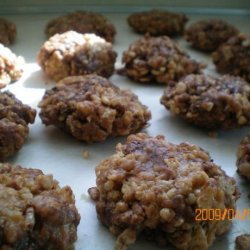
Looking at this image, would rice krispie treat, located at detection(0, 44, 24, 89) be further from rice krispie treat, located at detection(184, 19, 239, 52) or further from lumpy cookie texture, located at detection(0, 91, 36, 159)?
rice krispie treat, located at detection(184, 19, 239, 52)

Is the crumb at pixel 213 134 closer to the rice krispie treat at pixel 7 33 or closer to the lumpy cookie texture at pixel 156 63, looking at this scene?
the lumpy cookie texture at pixel 156 63

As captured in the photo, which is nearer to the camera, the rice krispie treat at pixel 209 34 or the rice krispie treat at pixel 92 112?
the rice krispie treat at pixel 92 112

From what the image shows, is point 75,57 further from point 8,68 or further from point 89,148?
point 89,148

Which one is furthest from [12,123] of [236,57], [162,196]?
[236,57]

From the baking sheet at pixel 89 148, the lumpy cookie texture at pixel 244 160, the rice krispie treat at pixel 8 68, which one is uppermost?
the lumpy cookie texture at pixel 244 160

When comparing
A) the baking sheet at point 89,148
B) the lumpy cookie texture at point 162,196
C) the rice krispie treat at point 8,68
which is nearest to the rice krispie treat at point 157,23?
the baking sheet at point 89,148

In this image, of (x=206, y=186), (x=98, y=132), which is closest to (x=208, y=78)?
(x=98, y=132)

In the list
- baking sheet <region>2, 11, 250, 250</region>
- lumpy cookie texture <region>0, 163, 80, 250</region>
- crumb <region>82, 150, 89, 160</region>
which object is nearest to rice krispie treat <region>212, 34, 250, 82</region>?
baking sheet <region>2, 11, 250, 250</region>
